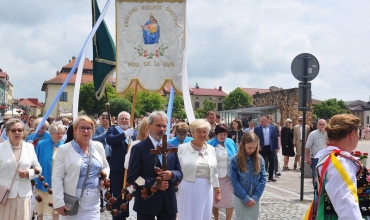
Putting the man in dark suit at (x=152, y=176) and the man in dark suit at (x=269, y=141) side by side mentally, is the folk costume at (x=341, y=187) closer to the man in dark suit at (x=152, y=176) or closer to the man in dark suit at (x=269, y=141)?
the man in dark suit at (x=152, y=176)

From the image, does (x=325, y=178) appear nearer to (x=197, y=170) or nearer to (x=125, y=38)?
(x=197, y=170)

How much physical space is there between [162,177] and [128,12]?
4682mm

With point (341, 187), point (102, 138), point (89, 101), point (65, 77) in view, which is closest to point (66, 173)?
point (341, 187)

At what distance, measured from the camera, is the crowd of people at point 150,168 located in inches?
202

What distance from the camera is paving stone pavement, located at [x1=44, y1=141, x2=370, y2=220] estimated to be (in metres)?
9.08

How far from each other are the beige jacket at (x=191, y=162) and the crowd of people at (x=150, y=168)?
13mm

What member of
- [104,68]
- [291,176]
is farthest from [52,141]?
[291,176]

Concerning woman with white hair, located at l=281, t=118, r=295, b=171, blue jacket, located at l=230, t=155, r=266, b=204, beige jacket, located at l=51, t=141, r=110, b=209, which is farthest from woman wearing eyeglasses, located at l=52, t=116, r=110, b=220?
woman with white hair, located at l=281, t=118, r=295, b=171

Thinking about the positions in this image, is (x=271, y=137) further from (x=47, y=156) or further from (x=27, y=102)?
(x=27, y=102)

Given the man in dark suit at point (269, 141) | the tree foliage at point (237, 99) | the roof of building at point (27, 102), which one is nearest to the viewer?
the man in dark suit at point (269, 141)

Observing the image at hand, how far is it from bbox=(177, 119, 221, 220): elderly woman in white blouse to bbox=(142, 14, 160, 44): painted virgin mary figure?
256 centimetres

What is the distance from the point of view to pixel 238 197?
6.89 m

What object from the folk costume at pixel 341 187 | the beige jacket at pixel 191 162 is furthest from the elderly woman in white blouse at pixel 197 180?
the folk costume at pixel 341 187

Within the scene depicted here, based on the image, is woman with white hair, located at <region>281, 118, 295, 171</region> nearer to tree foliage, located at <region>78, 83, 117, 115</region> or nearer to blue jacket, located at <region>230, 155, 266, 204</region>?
blue jacket, located at <region>230, 155, 266, 204</region>
